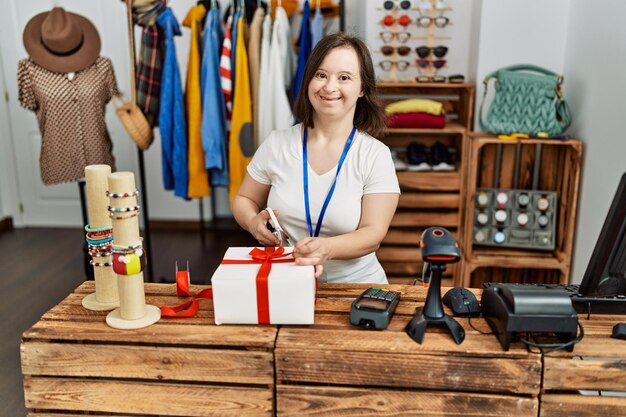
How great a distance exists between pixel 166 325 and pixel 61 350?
0.24 m

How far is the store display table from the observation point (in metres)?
1.30

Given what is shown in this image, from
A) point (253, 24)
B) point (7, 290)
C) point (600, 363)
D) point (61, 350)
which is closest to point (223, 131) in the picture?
point (253, 24)

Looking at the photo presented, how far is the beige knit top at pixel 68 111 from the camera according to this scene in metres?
3.18

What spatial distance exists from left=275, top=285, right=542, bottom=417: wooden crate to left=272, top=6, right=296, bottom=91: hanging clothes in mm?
2388

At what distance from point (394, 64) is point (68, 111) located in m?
1.85

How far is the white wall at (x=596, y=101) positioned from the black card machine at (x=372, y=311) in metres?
1.70

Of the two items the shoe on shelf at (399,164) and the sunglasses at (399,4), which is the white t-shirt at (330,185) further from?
the sunglasses at (399,4)

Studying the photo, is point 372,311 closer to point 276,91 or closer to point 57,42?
point 276,91

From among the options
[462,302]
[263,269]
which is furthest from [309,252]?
[462,302]

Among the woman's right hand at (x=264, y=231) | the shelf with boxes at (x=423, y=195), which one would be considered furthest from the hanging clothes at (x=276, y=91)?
the woman's right hand at (x=264, y=231)

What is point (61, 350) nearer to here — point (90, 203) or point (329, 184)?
point (90, 203)

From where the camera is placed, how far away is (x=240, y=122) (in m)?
3.45

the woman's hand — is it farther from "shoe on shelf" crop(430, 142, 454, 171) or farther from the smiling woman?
"shoe on shelf" crop(430, 142, 454, 171)

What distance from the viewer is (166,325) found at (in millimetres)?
1430
